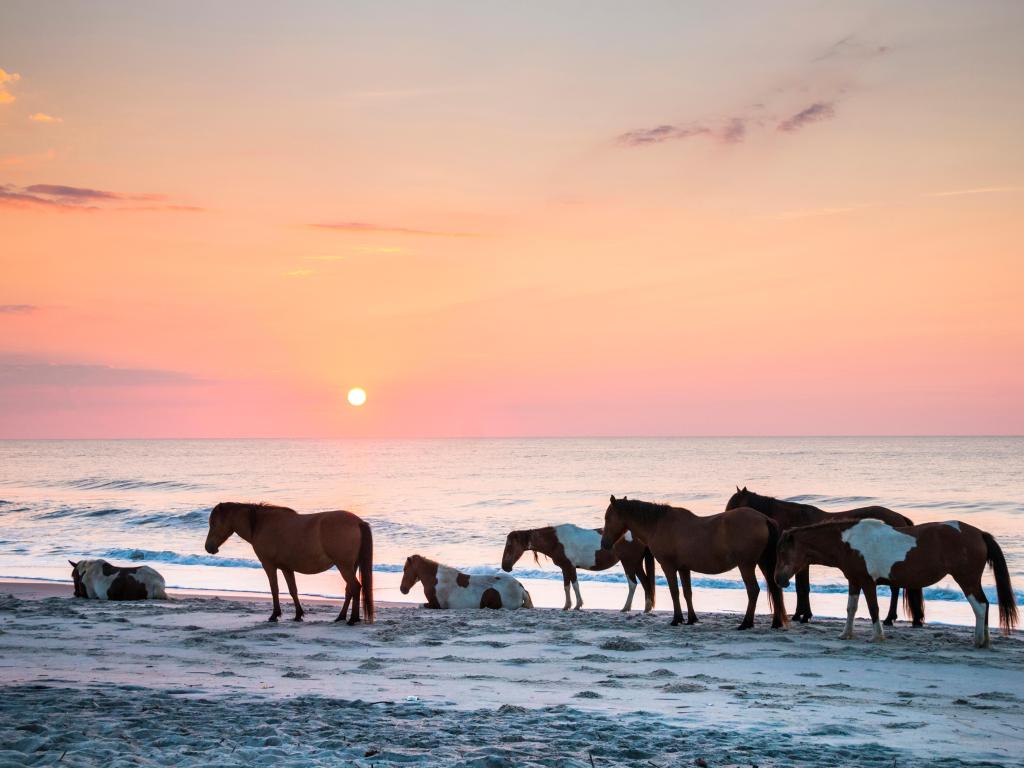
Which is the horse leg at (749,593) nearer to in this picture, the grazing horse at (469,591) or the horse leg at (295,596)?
the grazing horse at (469,591)

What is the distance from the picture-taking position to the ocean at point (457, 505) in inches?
744

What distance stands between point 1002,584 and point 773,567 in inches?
104

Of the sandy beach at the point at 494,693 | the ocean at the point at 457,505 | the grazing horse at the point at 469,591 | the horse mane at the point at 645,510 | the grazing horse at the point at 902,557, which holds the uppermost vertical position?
the horse mane at the point at 645,510

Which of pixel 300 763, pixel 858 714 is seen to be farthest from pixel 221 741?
pixel 858 714

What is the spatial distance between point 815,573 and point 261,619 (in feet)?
38.5

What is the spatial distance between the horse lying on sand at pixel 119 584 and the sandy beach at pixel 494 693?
202cm

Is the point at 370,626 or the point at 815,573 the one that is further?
the point at 815,573

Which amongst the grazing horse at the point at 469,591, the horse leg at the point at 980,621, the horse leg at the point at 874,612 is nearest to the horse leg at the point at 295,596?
the grazing horse at the point at 469,591

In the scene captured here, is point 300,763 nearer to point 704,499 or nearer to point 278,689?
point 278,689

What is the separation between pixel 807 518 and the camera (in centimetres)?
1299

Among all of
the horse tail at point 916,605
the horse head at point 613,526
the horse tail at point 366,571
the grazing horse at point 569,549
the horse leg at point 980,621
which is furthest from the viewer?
the grazing horse at point 569,549

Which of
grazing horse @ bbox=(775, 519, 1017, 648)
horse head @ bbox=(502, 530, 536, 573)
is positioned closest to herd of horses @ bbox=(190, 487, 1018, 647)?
grazing horse @ bbox=(775, 519, 1017, 648)

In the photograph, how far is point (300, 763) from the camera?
209 inches

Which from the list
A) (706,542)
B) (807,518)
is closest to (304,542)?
(706,542)
